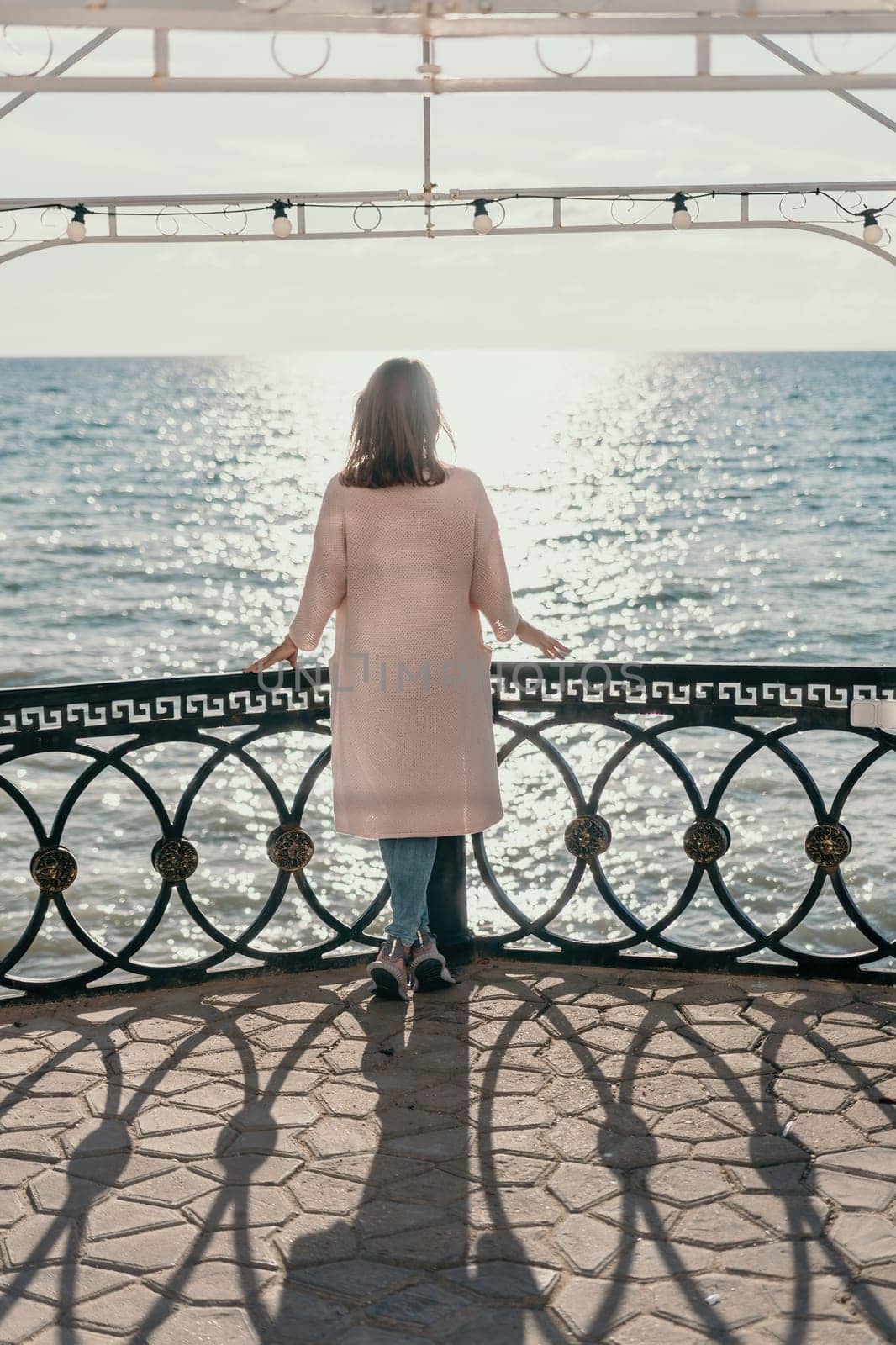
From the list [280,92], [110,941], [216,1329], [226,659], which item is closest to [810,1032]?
[216,1329]

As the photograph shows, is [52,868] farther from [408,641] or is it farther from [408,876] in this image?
[408,641]

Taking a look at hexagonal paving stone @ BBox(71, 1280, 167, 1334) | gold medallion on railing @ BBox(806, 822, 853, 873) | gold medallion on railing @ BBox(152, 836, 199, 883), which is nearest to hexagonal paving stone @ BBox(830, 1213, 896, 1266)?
hexagonal paving stone @ BBox(71, 1280, 167, 1334)

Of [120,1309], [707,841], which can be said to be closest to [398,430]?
[707,841]

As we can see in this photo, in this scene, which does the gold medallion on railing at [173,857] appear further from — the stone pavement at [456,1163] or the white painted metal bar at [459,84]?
the white painted metal bar at [459,84]

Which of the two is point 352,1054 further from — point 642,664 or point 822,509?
point 822,509

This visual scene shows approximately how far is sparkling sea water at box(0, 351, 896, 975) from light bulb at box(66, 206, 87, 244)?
1.69m

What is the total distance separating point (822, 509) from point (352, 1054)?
37.2 metres

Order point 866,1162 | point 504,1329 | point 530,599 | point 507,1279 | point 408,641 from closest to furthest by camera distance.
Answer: point 504,1329 < point 507,1279 < point 866,1162 < point 408,641 < point 530,599

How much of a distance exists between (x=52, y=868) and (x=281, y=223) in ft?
8.48

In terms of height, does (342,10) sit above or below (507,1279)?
above

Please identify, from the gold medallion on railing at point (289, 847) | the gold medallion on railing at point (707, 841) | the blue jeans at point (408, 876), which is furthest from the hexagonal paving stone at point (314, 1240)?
the gold medallion on railing at point (707, 841)

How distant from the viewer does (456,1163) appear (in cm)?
363

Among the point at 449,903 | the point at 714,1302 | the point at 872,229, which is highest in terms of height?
the point at 872,229

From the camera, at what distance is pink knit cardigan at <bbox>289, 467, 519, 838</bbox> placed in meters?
4.44
